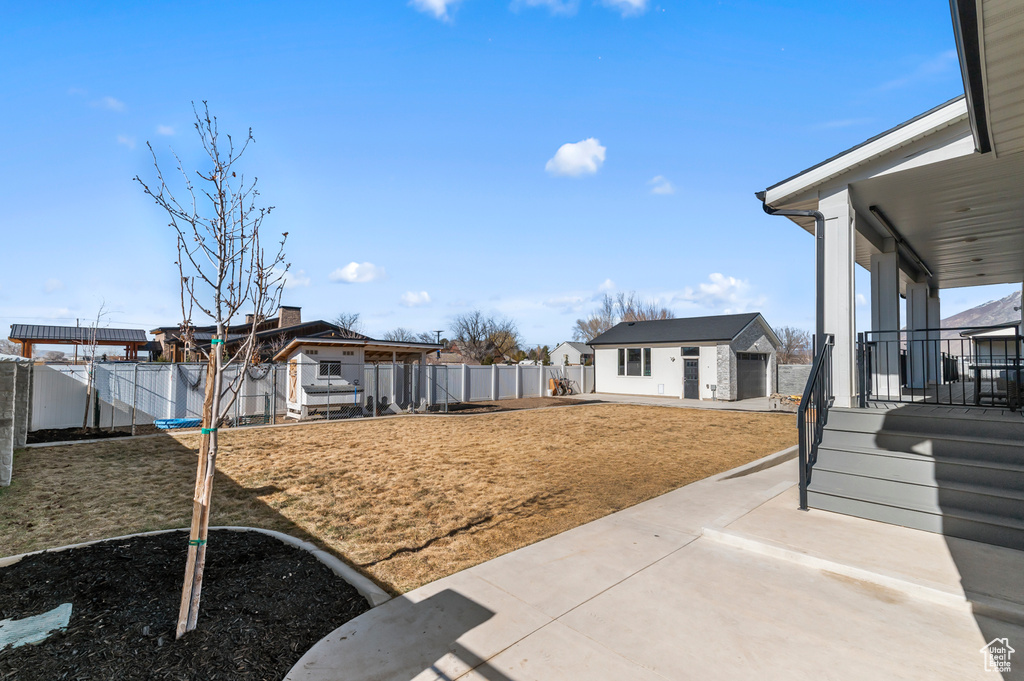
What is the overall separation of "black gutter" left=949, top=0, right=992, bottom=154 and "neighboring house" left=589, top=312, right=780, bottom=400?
19443 mm

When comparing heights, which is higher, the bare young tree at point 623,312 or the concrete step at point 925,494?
the bare young tree at point 623,312

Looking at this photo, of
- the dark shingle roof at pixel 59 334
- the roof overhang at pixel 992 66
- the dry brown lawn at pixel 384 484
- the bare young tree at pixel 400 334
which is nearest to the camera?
the roof overhang at pixel 992 66

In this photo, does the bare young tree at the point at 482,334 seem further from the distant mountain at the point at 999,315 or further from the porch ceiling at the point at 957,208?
the porch ceiling at the point at 957,208

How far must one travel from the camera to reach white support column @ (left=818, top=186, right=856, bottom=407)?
6129 mm

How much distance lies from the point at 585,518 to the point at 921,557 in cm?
291

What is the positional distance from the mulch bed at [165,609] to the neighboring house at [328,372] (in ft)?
A: 34.3

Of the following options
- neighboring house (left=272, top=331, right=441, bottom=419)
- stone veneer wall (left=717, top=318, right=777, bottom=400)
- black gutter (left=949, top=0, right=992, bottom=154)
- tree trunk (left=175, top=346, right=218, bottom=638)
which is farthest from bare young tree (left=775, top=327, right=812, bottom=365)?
tree trunk (left=175, top=346, right=218, bottom=638)

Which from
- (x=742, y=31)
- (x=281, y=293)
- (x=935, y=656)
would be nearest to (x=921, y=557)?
(x=935, y=656)

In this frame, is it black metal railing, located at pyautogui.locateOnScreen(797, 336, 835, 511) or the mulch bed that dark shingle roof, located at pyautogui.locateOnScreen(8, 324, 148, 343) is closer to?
the mulch bed

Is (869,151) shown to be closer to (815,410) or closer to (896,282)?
(815,410)

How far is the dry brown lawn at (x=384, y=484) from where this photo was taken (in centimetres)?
460

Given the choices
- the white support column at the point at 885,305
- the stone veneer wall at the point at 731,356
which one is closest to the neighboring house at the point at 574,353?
the stone veneer wall at the point at 731,356

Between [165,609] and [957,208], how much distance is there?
1046 centimetres

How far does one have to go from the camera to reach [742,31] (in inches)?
340
